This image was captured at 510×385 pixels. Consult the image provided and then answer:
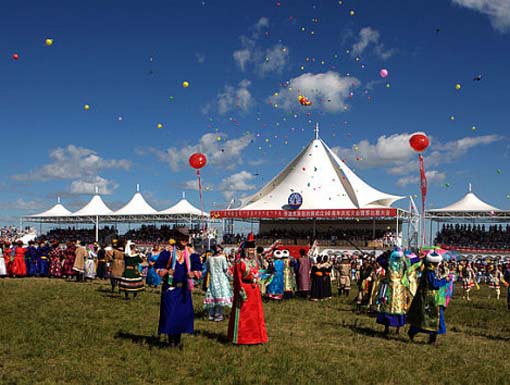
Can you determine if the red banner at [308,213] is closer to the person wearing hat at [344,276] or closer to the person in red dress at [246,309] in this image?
the person wearing hat at [344,276]

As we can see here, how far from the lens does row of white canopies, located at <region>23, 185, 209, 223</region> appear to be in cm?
4466

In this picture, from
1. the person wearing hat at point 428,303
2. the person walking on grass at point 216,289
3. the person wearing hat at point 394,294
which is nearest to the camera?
the person wearing hat at point 428,303

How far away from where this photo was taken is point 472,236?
40094 millimetres

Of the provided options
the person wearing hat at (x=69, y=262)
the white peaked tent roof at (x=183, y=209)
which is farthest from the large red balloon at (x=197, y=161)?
the white peaked tent roof at (x=183, y=209)

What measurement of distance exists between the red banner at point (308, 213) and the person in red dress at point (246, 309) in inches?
1125

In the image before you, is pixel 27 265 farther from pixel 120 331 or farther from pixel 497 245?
pixel 497 245

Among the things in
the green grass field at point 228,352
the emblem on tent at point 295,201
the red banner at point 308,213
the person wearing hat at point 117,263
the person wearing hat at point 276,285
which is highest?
the emblem on tent at point 295,201

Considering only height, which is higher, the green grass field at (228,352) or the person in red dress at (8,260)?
the person in red dress at (8,260)

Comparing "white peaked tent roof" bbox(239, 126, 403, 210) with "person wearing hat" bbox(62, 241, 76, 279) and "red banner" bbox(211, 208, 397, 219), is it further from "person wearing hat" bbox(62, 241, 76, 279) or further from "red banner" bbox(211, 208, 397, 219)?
"person wearing hat" bbox(62, 241, 76, 279)

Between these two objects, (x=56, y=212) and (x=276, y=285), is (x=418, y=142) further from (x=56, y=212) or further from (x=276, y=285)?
(x=56, y=212)

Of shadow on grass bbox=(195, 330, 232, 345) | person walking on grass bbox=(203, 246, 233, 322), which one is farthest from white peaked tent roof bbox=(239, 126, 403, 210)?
shadow on grass bbox=(195, 330, 232, 345)

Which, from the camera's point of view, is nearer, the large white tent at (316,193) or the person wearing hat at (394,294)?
the person wearing hat at (394,294)

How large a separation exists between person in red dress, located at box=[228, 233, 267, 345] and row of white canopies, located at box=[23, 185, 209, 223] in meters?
34.5

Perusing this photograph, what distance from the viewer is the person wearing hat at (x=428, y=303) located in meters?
9.12
